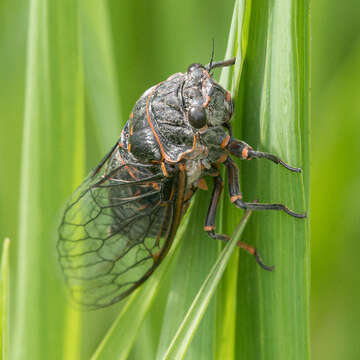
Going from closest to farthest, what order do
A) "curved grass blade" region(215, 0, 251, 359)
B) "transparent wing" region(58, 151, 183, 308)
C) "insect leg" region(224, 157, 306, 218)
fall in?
"insect leg" region(224, 157, 306, 218), "curved grass blade" region(215, 0, 251, 359), "transparent wing" region(58, 151, 183, 308)

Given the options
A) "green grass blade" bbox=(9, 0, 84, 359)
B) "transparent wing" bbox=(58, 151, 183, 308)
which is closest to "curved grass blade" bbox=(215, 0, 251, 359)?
"transparent wing" bbox=(58, 151, 183, 308)

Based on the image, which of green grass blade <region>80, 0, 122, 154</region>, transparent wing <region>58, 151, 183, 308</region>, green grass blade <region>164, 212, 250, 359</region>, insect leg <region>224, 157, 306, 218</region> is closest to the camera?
green grass blade <region>164, 212, 250, 359</region>

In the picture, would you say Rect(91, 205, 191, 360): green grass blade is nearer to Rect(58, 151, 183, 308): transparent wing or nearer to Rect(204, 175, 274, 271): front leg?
Rect(204, 175, 274, 271): front leg

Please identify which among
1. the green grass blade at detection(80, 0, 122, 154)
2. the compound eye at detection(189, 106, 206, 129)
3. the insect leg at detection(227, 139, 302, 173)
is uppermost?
the green grass blade at detection(80, 0, 122, 154)

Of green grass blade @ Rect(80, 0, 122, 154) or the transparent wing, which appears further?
green grass blade @ Rect(80, 0, 122, 154)

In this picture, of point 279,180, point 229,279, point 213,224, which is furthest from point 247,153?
point 229,279

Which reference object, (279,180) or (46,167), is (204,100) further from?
(46,167)
